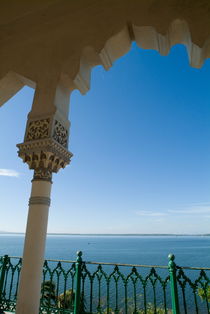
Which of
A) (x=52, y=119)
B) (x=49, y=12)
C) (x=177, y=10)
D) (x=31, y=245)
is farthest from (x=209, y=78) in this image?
(x=31, y=245)

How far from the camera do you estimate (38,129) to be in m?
2.24

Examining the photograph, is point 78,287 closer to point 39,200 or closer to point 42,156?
point 39,200

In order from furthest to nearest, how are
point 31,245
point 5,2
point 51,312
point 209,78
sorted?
point 209,78
point 5,2
point 51,312
point 31,245

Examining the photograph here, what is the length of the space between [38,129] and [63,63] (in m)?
0.81

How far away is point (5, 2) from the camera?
272cm

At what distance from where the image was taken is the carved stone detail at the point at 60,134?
223cm

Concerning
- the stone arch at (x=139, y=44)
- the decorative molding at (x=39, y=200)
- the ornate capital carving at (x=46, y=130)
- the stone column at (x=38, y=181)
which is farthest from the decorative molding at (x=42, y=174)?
the stone arch at (x=139, y=44)

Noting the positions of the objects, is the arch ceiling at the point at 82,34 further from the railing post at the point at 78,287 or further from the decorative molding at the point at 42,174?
the railing post at the point at 78,287

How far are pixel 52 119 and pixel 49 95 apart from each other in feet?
1.04

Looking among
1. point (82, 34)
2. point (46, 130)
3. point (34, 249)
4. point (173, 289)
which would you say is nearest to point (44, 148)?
point (46, 130)

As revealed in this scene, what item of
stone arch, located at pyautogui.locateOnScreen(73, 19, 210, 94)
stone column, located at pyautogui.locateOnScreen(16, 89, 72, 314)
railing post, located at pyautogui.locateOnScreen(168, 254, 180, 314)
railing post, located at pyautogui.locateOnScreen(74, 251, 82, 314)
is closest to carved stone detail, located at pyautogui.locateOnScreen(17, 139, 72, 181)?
stone column, located at pyautogui.locateOnScreen(16, 89, 72, 314)

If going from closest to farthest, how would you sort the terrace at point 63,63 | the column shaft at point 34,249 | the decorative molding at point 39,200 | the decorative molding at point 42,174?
1. the column shaft at point 34,249
2. the terrace at point 63,63
3. the decorative molding at point 39,200
4. the decorative molding at point 42,174

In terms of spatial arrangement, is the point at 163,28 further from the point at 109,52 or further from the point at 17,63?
the point at 17,63

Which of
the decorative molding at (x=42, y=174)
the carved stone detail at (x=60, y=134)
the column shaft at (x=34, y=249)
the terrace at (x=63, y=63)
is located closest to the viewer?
the column shaft at (x=34, y=249)
